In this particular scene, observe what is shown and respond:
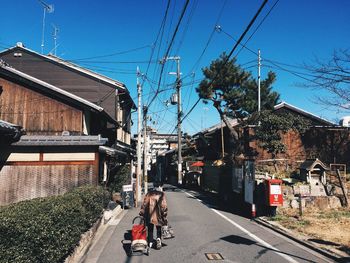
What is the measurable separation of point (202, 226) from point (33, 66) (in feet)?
68.9

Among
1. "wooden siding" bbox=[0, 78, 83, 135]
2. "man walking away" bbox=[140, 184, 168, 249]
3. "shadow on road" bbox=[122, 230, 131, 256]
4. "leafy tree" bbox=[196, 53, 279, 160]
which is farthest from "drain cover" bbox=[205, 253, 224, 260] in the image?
"leafy tree" bbox=[196, 53, 279, 160]

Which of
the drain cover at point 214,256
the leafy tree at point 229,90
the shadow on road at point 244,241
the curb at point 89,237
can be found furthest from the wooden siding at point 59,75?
the drain cover at point 214,256

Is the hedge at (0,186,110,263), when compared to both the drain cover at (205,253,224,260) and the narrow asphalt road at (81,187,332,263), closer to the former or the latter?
the narrow asphalt road at (81,187,332,263)

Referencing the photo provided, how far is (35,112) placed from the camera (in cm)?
1533

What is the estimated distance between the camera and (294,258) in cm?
786

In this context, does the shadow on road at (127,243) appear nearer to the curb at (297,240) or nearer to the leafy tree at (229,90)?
the curb at (297,240)

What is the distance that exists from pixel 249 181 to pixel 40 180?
28.5 ft

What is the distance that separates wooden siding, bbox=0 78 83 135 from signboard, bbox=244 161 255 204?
791cm

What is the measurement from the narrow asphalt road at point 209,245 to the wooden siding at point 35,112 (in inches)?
209

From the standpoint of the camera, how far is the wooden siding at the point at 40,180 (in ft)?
39.4

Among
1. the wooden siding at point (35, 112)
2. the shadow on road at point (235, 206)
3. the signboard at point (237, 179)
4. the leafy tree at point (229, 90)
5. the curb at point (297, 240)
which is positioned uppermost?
the leafy tree at point (229, 90)

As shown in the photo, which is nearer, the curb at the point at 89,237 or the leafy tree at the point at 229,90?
the curb at the point at 89,237

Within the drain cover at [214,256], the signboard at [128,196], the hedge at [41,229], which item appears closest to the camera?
the hedge at [41,229]

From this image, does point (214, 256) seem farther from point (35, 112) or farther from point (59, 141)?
point (35, 112)
